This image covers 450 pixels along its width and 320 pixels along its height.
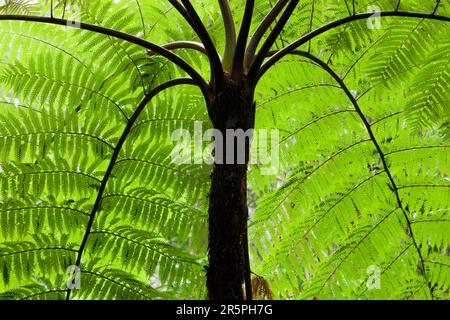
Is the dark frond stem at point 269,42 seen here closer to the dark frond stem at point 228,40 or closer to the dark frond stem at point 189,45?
the dark frond stem at point 228,40

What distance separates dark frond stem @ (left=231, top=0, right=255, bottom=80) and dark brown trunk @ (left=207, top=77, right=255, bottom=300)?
0.11 feet

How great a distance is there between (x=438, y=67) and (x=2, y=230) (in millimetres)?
1554

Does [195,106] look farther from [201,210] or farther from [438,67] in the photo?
[438,67]

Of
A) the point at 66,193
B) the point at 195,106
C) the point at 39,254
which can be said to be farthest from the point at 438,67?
the point at 39,254

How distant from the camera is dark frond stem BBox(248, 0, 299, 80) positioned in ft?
3.60

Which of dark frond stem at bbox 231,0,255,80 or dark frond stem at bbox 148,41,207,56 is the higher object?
dark frond stem at bbox 148,41,207,56

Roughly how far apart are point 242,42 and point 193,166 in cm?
62

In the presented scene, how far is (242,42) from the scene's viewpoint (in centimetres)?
108

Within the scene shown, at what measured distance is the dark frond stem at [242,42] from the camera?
108 centimetres

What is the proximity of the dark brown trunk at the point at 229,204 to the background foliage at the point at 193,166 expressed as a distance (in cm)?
45

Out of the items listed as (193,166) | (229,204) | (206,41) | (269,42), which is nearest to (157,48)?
(206,41)
